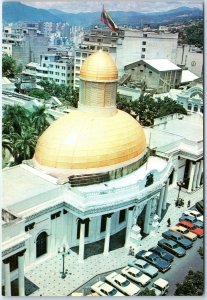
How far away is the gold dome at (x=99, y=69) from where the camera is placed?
80.8ft

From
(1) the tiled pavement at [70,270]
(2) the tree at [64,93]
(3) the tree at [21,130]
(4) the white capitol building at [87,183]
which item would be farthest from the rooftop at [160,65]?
(1) the tiled pavement at [70,270]

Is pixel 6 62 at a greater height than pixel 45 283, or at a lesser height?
greater

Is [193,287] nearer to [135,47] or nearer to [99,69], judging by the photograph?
[99,69]

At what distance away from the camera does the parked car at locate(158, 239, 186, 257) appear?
2350 centimetres

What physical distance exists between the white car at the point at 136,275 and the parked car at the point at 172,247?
10.3 feet

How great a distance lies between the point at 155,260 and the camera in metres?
22.3

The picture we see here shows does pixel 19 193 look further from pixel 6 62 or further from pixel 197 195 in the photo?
pixel 6 62

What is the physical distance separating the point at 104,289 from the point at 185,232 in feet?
26.1

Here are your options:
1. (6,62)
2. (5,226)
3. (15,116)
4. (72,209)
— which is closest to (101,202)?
(72,209)

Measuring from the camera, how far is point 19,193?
20.5 metres

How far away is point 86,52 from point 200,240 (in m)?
47.2

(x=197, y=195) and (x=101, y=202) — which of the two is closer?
(x=101, y=202)

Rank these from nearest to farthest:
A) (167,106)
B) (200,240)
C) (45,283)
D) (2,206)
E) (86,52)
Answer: (2,206) < (45,283) < (200,240) < (167,106) < (86,52)

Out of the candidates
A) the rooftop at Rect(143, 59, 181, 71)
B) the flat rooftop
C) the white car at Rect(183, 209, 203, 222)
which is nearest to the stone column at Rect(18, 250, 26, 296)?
the flat rooftop
